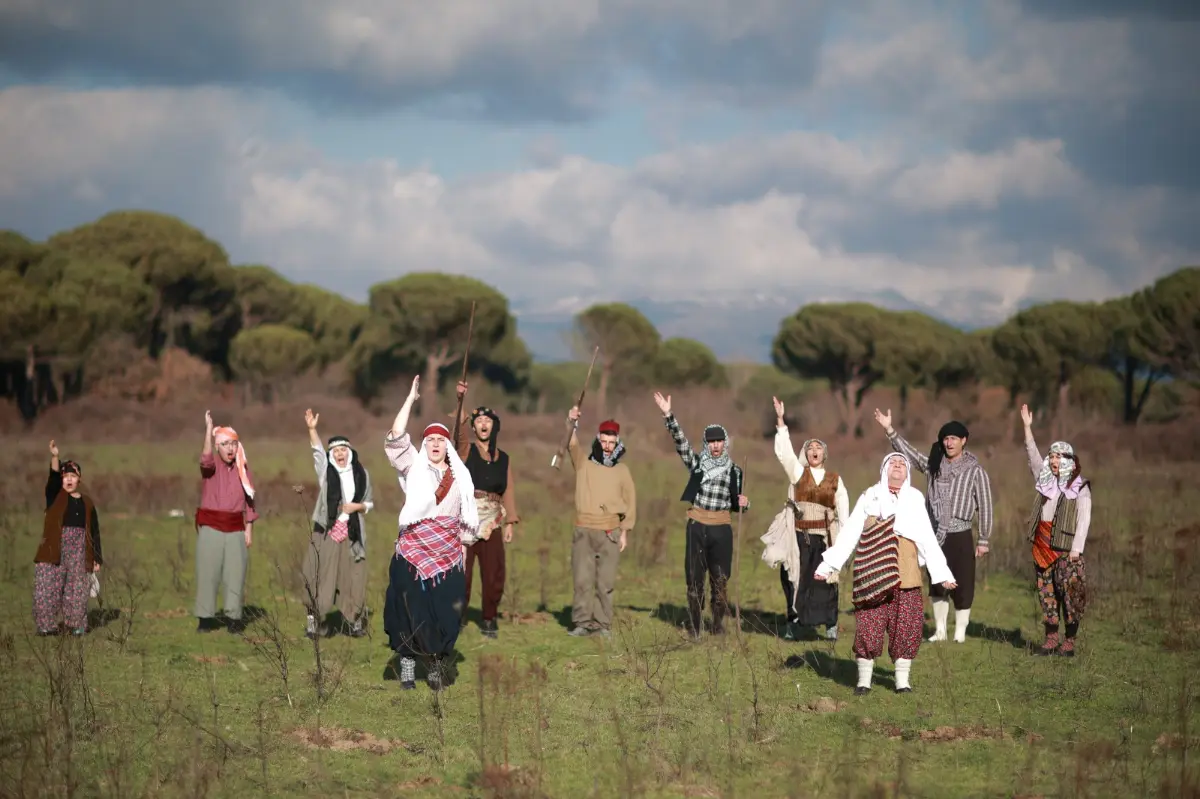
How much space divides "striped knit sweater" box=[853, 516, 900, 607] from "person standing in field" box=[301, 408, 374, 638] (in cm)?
412

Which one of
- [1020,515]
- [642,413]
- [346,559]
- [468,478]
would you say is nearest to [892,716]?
[468,478]

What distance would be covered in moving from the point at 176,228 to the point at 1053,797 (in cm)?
5316

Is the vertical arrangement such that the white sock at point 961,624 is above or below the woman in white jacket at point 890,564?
below

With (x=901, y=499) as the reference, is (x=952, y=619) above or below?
below

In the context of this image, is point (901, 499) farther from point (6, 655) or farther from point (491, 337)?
point (491, 337)

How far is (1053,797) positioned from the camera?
5.80 metres

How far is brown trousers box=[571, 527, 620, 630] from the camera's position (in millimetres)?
10094

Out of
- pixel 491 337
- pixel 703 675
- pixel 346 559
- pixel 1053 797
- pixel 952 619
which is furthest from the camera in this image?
pixel 491 337

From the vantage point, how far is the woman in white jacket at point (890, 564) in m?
7.79

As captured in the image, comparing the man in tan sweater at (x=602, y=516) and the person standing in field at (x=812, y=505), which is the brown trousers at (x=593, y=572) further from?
the person standing in field at (x=812, y=505)

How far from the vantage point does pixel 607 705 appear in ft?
25.4

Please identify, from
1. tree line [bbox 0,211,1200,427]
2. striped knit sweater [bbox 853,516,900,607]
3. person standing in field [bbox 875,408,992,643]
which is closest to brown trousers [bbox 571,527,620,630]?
person standing in field [bbox 875,408,992,643]

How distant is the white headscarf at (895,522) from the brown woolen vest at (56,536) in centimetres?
588

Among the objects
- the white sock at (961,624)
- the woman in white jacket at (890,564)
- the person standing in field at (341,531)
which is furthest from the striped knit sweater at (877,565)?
the person standing in field at (341,531)
